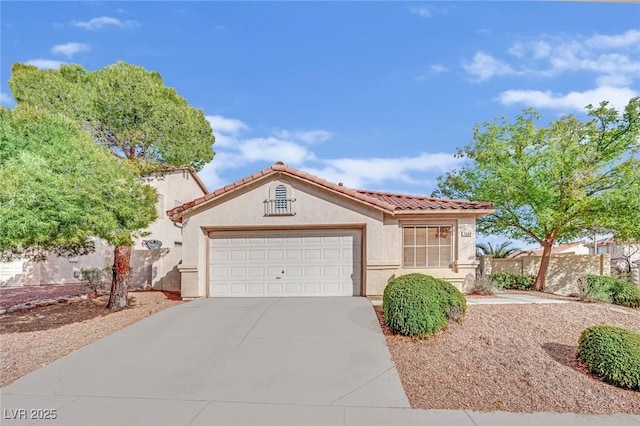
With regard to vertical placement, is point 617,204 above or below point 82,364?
above

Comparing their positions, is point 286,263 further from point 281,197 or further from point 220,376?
point 220,376

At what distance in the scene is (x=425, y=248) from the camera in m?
12.2

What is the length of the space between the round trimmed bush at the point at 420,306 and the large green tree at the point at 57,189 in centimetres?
656

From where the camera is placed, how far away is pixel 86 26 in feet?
30.2

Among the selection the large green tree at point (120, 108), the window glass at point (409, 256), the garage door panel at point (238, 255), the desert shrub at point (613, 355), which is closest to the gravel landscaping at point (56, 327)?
the large green tree at point (120, 108)

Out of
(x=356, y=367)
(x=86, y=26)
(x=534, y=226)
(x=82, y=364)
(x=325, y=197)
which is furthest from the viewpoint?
(x=534, y=226)

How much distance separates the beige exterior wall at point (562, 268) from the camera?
14914 millimetres

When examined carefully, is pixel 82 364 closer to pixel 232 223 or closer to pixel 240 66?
pixel 232 223

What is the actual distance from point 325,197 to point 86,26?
26.8 ft

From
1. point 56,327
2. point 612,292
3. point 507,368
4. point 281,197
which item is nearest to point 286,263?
point 281,197

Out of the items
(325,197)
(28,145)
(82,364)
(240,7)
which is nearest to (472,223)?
(325,197)

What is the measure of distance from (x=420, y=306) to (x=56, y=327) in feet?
30.6

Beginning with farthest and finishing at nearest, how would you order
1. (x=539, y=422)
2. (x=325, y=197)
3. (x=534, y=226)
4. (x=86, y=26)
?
(x=534, y=226)
(x=325, y=197)
(x=86, y=26)
(x=539, y=422)

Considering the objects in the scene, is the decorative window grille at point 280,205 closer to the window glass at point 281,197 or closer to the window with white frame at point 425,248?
the window glass at point 281,197
